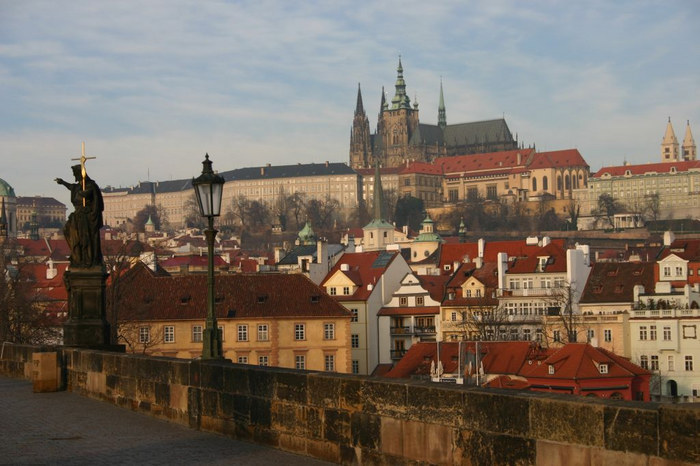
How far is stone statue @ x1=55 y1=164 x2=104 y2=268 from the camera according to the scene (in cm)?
1762

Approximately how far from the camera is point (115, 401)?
14.8 meters

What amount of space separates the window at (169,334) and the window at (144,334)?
0.81 meters

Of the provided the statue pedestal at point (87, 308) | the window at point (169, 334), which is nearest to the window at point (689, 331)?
the window at point (169, 334)

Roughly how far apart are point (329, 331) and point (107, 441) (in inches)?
1801

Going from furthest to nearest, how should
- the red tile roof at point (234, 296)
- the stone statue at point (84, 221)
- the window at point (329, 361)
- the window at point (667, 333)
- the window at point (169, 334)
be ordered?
the window at point (667, 333)
the window at point (329, 361)
the red tile roof at point (234, 296)
the window at point (169, 334)
the stone statue at point (84, 221)

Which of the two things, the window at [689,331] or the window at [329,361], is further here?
the window at [689,331]

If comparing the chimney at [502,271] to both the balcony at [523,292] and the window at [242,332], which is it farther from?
the window at [242,332]

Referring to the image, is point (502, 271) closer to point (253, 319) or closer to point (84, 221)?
point (253, 319)

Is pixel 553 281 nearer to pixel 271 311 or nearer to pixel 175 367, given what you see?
pixel 271 311

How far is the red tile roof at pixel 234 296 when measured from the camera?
55.6 metres

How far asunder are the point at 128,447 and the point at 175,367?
2151 millimetres

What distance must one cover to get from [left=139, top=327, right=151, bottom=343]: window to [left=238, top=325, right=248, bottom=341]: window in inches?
167

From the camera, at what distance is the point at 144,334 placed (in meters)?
53.6

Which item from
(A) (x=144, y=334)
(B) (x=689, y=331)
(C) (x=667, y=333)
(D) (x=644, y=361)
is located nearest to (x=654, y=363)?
(D) (x=644, y=361)
